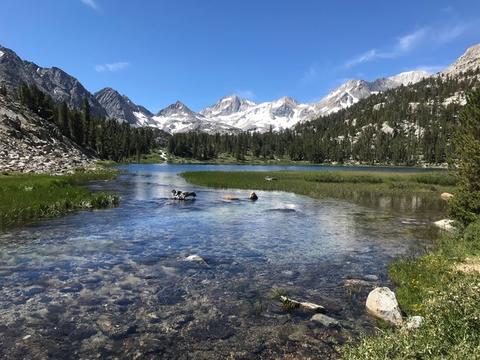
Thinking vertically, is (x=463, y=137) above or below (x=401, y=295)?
above

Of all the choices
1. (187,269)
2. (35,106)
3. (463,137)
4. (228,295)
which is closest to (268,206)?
(463,137)

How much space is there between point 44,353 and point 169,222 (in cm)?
2468

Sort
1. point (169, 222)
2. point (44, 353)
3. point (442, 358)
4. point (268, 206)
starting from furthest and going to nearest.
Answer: point (268, 206) → point (169, 222) → point (44, 353) → point (442, 358)

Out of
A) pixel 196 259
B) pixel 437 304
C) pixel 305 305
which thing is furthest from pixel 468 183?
pixel 437 304

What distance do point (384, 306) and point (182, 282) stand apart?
32.1 feet

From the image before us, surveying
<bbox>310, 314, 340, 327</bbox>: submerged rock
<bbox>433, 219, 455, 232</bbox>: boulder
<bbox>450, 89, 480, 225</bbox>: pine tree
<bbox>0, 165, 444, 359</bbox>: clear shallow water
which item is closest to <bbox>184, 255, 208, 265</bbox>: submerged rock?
<bbox>0, 165, 444, 359</bbox>: clear shallow water

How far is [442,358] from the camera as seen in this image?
7996 millimetres

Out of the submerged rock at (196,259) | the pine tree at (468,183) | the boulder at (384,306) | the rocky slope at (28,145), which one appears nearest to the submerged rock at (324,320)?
the boulder at (384,306)

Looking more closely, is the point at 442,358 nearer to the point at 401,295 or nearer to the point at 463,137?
the point at 401,295

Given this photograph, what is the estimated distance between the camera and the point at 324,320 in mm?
15539

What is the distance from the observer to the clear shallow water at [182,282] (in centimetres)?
1361

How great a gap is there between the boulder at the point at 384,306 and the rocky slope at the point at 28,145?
72747 mm

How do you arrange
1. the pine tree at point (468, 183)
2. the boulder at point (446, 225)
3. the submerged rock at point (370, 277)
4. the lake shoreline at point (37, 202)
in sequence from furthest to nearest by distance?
1. the boulder at point (446, 225)
2. the lake shoreline at point (37, 202)
3. the pine tree at point (468, 183)
4. the submerged rock at point (370, 277)

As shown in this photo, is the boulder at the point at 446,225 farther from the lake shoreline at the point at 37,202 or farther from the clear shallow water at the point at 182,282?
the lake shoreline at the point at 37,202
